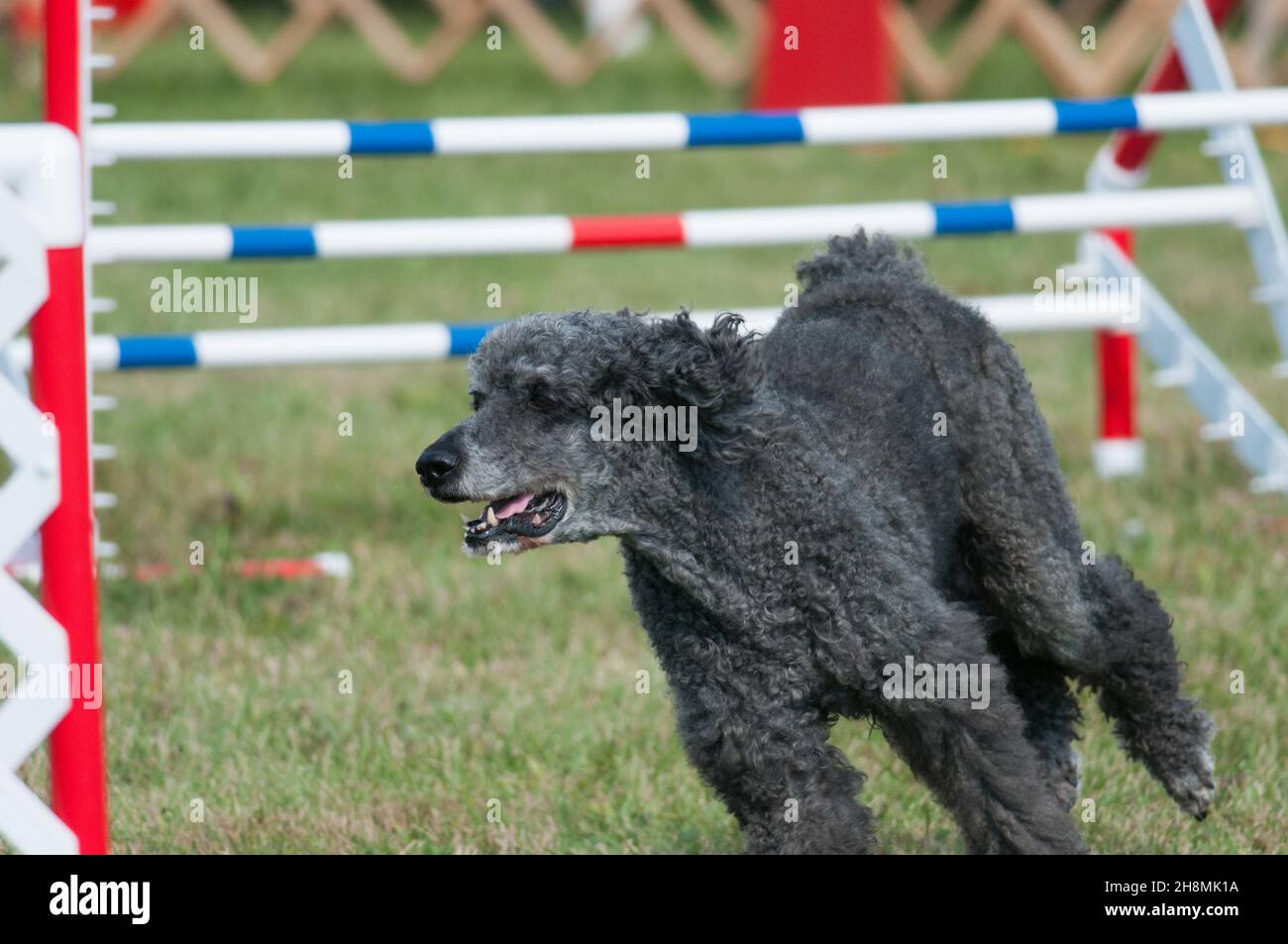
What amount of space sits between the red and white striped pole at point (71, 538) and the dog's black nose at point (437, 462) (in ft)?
1.86

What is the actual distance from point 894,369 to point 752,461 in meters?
0.48

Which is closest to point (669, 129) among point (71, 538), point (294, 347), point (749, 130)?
point (749, 130)

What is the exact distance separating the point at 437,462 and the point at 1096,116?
2733 millimetres

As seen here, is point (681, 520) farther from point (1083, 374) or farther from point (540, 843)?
point (1083, 374)

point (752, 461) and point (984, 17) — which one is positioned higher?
point (984, 17)

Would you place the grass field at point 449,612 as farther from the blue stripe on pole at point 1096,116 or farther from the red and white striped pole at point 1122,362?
the blue stripe on pole at point 1096,116

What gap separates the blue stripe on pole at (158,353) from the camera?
512 cm

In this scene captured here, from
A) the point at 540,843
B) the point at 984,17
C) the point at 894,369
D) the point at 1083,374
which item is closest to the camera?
the point at 894,369

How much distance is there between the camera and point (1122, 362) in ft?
20.7

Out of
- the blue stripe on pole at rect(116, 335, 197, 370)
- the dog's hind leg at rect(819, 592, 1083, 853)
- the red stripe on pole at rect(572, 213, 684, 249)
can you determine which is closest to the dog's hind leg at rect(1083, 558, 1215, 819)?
the dog's hind leg at rect(819, 592, 1083, 853)

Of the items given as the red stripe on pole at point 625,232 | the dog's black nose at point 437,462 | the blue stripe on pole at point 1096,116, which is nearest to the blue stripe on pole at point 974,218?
the blue stripe on pole at point 1096,116

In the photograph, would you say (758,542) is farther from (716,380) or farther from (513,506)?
(513,506)

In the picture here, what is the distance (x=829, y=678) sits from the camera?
314cm

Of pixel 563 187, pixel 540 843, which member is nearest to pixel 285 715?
pixel 540 843
